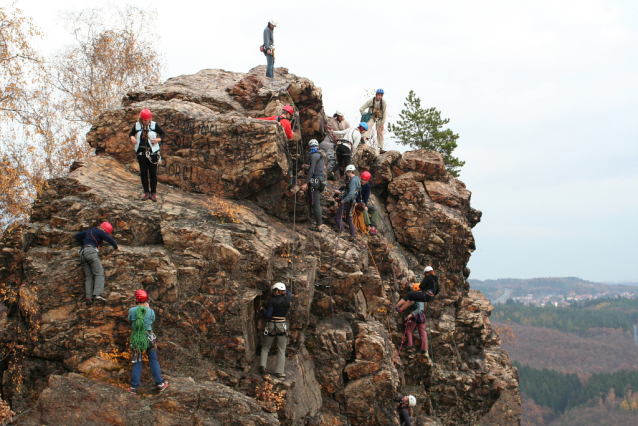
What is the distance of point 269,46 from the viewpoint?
18625 millimetres

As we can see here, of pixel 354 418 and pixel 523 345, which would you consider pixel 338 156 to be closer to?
pixel 354 418

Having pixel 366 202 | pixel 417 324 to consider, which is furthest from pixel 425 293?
pixel 366 202

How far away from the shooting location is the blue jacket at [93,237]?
1043 cm

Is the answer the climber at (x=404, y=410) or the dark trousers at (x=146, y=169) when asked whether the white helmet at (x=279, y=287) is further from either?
the climber at (x=404, y=410)

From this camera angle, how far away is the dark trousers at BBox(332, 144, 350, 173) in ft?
57.0

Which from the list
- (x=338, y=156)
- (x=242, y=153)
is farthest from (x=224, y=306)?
(x=338, y=156)

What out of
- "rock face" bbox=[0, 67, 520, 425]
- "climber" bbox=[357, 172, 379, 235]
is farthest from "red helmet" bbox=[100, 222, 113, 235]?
"climber" bbox=[357, 172, 379, 235]

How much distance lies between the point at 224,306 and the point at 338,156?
8615 mm

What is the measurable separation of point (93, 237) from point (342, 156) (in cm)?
988

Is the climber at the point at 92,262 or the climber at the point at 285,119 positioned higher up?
the climber at the point at 285,119

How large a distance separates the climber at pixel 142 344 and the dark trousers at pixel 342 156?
9.94 metres

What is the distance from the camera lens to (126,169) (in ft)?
44.4

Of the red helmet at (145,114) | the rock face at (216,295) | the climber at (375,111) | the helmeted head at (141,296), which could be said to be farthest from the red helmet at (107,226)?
the climber at (375,111)

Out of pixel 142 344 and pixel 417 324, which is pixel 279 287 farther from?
pixel 417 324
